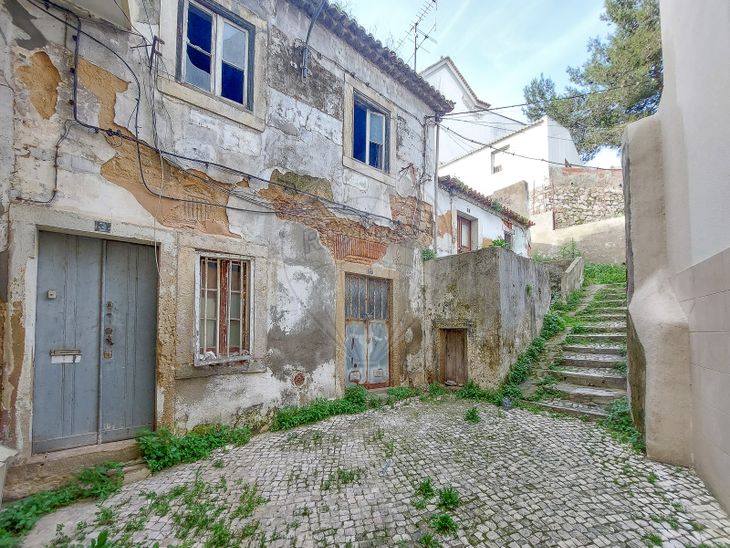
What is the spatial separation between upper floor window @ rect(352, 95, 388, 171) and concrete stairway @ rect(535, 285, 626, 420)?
17.4 feet

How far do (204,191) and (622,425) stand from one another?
6.53 metres

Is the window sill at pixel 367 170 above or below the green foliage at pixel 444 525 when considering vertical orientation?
above

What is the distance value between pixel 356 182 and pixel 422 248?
7.52 feet

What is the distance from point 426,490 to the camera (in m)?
3.19

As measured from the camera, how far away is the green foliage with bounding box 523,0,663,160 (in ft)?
48.8

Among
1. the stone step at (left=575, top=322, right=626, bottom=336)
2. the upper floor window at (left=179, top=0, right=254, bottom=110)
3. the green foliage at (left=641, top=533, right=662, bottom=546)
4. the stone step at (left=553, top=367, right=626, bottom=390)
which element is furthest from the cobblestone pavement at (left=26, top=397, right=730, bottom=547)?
the upper floor window at (left=179, top=0, right=254, bottom=110)

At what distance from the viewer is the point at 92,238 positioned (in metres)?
3.88

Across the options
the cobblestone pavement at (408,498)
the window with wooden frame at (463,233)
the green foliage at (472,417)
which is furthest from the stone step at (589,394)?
the window with wooden frame at (463,233)

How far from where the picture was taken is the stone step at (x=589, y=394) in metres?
5.33

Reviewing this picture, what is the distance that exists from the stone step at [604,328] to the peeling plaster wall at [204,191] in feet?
13.1

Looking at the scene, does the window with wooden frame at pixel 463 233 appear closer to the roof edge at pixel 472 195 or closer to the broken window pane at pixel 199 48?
the roof edge at pixel 472 195

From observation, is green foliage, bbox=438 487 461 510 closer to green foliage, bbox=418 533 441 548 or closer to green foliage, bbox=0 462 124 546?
green foliage, bbox=418 533 441 548

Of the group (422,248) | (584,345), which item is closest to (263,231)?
(422,248)

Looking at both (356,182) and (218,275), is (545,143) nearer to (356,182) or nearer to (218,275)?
(356,182)
